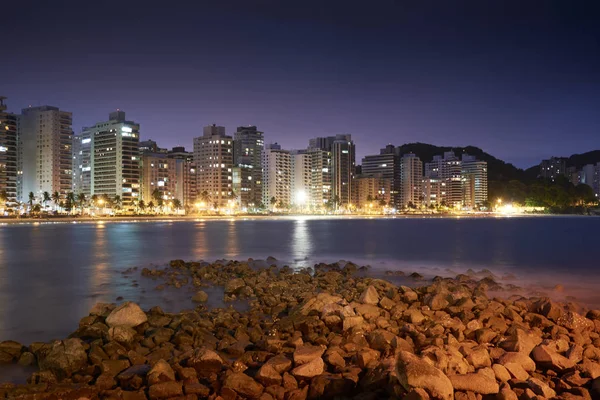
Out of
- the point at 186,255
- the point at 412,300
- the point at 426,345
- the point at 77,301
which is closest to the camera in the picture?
the point at 426,345

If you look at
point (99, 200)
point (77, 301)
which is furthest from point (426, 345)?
point (99, 200)

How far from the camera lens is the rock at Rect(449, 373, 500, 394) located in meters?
8.88

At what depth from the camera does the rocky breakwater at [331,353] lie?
9.16 m

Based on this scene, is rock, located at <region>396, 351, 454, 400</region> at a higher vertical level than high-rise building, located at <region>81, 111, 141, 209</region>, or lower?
lower

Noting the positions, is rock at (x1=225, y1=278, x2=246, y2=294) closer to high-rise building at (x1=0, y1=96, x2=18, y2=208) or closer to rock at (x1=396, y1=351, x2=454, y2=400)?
rock at (x1=396, y1=351, x2=454, y2=400)

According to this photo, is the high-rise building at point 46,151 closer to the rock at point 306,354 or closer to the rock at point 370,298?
the rock at point 370,298

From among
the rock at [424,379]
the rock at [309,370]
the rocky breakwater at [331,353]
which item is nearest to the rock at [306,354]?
the rocky breakwater at [331,353]

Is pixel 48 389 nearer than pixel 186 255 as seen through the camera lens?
Yes

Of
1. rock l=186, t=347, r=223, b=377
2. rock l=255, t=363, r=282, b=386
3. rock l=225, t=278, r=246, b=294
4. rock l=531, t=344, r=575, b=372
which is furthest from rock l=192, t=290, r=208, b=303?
rock l=531, t=344, r=575, b=372

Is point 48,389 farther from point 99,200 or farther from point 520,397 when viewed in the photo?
point 99,200

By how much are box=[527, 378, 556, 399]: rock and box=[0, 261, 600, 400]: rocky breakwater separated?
37mm

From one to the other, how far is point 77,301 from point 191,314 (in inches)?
329

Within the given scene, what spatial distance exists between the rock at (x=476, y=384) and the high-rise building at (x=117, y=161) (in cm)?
18884

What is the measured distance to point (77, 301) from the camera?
2094cm
